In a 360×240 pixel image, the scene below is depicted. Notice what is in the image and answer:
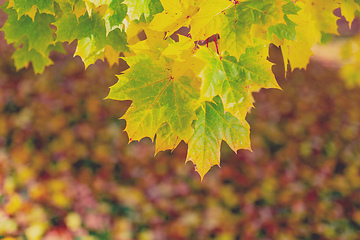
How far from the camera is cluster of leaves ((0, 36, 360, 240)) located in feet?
10.2

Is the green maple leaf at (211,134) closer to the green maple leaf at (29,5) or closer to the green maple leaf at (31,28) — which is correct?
the green maple leaf at (29,5)

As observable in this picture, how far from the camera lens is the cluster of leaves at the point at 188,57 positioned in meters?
0.99

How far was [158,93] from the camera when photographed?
43.7 inches

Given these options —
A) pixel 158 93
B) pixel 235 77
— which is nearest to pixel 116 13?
pixel 158 93

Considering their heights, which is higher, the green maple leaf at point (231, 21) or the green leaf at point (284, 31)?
the green maple leaf at point (231, 21)

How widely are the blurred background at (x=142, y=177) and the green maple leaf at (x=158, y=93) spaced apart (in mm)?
2231

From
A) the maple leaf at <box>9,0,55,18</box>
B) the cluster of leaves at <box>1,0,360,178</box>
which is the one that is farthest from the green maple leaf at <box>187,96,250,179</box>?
the maple leaf at <box>9,0,55,18</box>

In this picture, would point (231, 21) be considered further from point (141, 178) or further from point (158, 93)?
point (141, 178)

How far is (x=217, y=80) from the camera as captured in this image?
98 centimetres

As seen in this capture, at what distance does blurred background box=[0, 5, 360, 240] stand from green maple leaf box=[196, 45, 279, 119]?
242 cm

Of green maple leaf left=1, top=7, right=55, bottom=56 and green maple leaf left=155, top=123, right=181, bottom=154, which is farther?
green maple leaf left=1, top=7, right=55, bottom=56

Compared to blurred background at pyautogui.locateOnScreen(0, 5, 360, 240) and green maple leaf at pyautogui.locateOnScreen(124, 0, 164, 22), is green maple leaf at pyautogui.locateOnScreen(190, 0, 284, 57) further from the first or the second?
blurred background at pyautogui.locateOnScreen(0, 5, 360, 240)

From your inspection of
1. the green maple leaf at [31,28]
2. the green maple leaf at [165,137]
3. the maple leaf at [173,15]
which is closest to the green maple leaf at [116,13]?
the maple leaf at [173,15]

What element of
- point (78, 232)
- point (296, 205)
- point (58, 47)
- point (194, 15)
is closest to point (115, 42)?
point (194, 15)
